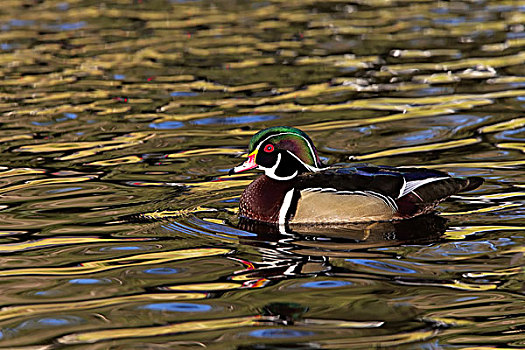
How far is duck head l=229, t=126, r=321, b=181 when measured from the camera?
9.06 m

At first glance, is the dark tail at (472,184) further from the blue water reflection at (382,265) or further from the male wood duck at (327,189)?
the blue water reflection at (382,265)

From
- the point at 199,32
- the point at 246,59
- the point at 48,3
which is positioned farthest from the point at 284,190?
the point at 48,3

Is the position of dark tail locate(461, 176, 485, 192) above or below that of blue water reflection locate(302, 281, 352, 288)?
below

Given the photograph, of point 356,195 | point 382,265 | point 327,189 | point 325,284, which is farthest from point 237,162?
point 325,284

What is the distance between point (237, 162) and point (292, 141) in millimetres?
2015

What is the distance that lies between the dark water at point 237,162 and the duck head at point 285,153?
593mm

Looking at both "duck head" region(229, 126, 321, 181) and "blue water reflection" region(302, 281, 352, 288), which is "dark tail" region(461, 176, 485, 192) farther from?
"blue water reflection" region(302, 281, 352, 288)

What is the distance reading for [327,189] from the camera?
856 cm

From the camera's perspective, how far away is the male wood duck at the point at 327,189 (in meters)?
8.55

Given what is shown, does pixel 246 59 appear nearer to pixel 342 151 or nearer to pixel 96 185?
pixel 342 151

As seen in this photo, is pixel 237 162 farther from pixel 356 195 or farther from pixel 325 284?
pixel 325 284

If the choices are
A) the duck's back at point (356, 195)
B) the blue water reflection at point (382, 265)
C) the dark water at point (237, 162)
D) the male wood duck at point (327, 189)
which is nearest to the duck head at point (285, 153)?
the male wood duck at point (327, 189)

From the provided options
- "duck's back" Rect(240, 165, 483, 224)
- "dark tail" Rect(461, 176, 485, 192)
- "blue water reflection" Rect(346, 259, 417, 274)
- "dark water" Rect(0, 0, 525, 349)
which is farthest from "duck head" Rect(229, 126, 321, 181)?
"blue water reflection" Rect(346, 259, 417, 274)

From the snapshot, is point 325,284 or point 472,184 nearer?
point 325,284
